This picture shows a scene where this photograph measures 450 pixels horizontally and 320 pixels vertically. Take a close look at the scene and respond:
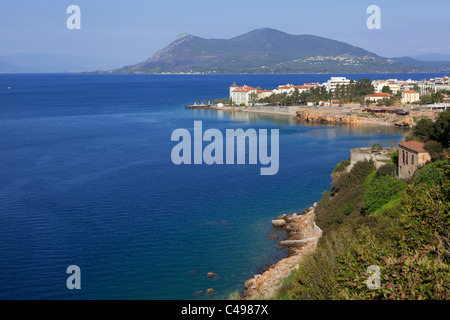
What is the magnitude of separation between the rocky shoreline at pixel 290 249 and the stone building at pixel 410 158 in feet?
Result: 10.9

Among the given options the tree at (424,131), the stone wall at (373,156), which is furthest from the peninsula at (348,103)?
the stone wall at (373,156)

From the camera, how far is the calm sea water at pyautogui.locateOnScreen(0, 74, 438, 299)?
1361 centimetres

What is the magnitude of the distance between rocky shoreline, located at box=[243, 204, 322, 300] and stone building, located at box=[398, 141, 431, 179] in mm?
3329

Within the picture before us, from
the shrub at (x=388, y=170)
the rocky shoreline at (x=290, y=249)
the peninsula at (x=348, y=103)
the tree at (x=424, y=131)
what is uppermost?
the peninsula at (x=348, y=103)

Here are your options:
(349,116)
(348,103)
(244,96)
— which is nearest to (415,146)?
(349,116)

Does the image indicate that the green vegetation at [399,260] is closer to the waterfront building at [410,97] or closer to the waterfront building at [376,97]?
the waterfront building at [376,97]

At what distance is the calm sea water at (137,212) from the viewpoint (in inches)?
536

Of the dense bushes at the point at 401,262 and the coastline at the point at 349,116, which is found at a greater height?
the coastline at the point at 349,116

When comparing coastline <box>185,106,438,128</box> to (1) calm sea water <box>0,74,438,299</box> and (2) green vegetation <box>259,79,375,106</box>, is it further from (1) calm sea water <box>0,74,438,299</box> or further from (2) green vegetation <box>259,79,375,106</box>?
(1) calm sea water <box>0,74,438,299</box>

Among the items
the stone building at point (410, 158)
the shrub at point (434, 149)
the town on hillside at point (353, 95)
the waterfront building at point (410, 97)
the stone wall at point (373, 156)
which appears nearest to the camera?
the shrub at point (434, 149)

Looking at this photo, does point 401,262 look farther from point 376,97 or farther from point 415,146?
point 376,97

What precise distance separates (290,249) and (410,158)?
4.79 metres

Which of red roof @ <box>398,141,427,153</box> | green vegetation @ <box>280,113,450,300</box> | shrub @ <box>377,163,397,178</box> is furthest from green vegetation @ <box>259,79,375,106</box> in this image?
green vegetation @ <box>280,113,450,300</box>
